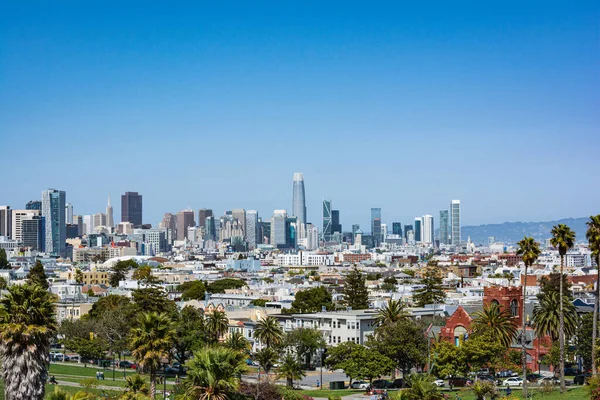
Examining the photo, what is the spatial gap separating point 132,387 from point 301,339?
120 ft

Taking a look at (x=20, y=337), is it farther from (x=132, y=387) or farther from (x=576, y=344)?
(x=576, y=344)

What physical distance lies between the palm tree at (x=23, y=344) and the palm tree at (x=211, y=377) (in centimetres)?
510

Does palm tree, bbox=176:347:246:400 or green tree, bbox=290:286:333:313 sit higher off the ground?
palm tree, bbox=176:347:246:400

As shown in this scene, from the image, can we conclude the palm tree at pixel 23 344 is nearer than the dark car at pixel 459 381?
Yes

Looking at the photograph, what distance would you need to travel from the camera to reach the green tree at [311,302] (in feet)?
340

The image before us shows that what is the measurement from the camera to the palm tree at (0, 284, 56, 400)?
1238 inches

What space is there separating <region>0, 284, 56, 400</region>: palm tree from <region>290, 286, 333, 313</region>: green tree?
69.1 meters

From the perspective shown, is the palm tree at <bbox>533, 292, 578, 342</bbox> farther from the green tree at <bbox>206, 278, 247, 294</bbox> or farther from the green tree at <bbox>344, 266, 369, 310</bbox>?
the green tree at <bbox>206, 278, 247, 294</bbox>

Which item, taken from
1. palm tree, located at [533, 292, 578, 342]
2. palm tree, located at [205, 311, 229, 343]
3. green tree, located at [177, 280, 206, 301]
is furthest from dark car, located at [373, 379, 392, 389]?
green tree, located at [177, 280, 206, 301]

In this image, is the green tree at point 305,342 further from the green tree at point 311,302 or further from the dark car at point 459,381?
the green tree at point 311,302

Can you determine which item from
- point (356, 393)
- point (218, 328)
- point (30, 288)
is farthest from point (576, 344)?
point (30, 288)

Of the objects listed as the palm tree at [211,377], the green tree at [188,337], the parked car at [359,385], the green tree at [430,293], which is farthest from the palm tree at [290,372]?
the green tree at [430,293]

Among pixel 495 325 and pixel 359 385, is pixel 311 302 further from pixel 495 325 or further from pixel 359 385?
pixel 495 325

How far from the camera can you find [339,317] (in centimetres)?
8106
